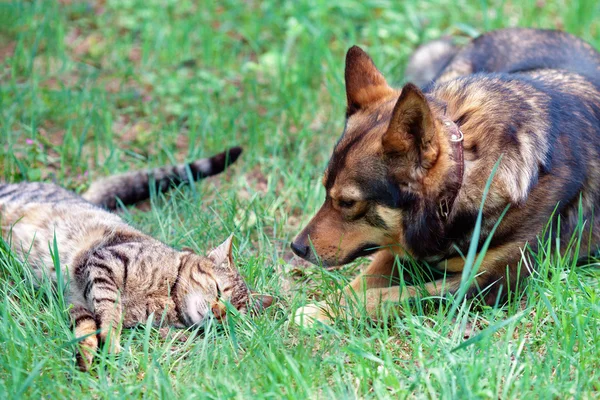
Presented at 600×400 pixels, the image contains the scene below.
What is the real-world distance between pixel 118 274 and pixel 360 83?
1658 millimetres

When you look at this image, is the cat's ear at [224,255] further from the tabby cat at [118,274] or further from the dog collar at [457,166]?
the dog collar at [457,166]

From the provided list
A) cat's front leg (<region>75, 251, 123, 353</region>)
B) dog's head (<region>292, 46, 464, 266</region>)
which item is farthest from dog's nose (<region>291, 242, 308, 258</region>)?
cat's front leg (<region>75, 251, 123, 353</region>)

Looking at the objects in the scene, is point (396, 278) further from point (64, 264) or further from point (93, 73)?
point (93, 73)

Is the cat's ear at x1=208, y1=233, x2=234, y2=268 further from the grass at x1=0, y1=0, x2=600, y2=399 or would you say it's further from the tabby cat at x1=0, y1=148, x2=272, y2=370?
the grass at x1=0, y1=0, x2=600, y2=399

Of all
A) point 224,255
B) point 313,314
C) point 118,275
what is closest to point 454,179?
point 313,314

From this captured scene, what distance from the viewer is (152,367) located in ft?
9.25

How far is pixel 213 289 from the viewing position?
350 cm

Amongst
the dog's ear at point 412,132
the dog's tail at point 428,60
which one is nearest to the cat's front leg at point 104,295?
the dog's ear at point 412,132

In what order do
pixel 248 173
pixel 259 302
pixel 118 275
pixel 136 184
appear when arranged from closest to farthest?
pixel 118 275, pixel 259 302, pixel 136 184, pixel 248 173

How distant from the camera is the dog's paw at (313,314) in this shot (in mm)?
3402

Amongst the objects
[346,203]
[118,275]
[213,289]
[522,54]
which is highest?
[522,54]

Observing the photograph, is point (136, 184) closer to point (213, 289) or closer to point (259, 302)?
point (213, 289)

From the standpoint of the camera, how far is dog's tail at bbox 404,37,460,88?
18.9ft

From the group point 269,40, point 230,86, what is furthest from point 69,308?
point 269,40
